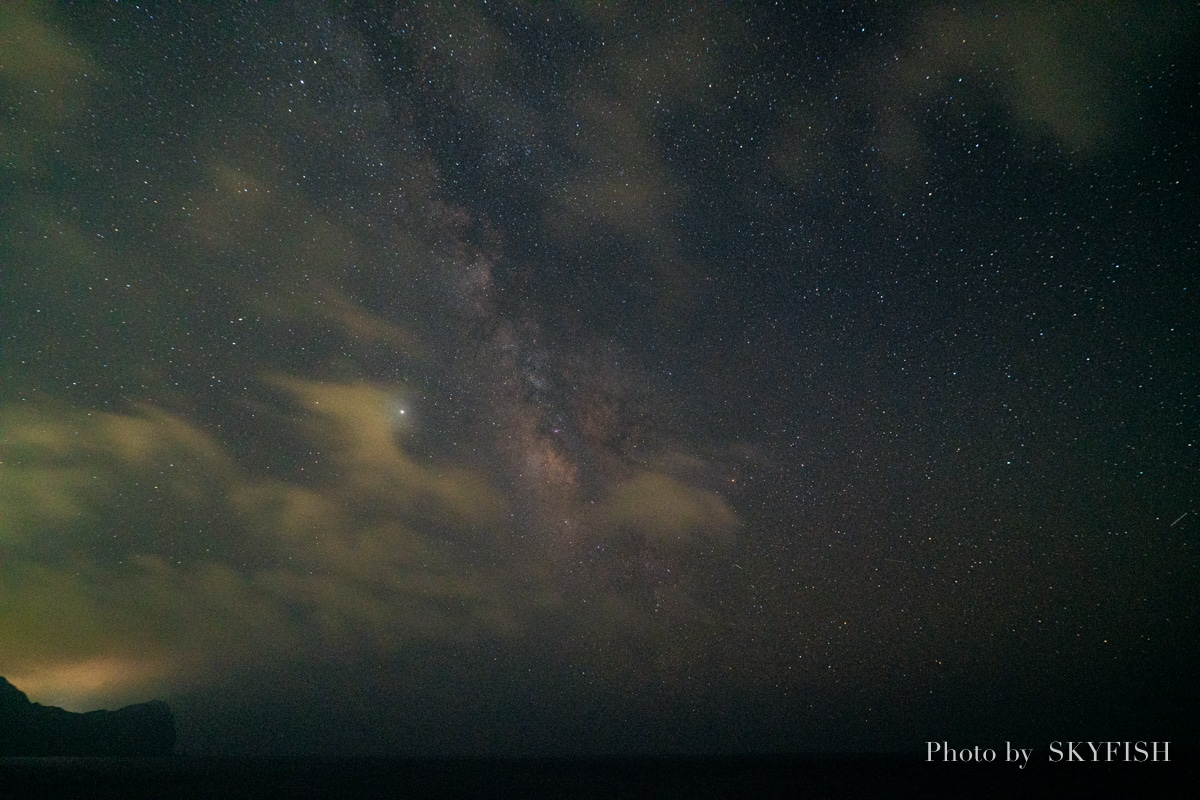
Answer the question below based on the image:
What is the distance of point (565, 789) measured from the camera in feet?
92.8

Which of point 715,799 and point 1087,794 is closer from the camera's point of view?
point 715,799

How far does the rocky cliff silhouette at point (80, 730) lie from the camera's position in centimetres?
7988

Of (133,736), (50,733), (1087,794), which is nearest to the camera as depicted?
(1087,794)

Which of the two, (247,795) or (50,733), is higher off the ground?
(247,795)

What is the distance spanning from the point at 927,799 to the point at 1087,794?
964 centimetres

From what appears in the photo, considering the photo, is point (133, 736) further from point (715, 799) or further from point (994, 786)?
point (994, 786)

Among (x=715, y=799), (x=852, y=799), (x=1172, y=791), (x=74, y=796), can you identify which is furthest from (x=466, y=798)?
(x=1172, y=791)

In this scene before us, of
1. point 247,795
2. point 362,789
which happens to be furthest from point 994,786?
point 247,795

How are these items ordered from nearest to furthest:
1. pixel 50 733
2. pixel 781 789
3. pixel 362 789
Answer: pixel 362 789, pixel 781 789, pixel 50 733

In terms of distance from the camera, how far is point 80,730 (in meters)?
94.3

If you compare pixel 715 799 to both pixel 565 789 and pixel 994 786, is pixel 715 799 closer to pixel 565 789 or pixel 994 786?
pixel 565 789

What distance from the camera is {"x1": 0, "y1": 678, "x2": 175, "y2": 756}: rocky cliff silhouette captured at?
262ft

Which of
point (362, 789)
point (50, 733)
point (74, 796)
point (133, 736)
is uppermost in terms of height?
point (74, 796)

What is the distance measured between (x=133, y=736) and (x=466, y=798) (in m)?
132
